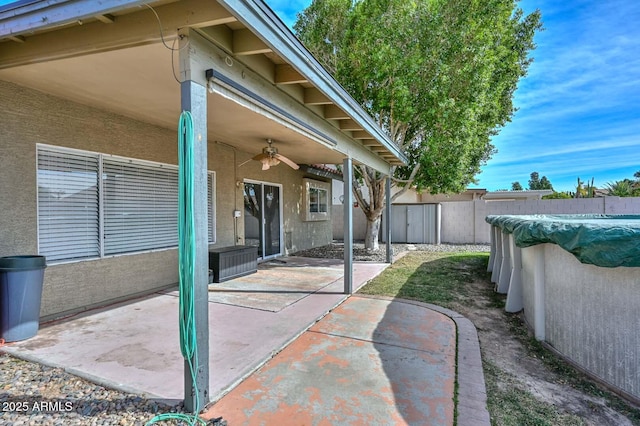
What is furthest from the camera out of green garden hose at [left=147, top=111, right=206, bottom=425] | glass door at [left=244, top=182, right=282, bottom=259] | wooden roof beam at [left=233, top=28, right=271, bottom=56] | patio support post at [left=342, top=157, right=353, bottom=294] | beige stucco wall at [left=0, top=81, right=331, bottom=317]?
glass door at [left=244, top=182, right=282, bottom=259]

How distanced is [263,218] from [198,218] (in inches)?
286

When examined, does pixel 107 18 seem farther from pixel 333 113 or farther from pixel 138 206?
pixel 138 206

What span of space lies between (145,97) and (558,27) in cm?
1376

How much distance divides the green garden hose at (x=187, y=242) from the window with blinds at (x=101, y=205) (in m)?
3.36

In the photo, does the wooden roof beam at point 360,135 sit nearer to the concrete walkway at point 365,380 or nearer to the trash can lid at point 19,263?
the concrete walkway at point 365,380

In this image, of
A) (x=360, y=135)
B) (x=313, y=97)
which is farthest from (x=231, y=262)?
(x=313, y=97)

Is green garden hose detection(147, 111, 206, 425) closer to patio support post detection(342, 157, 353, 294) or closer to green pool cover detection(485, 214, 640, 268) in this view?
green pool cover detection(485, 214, 640, 268)

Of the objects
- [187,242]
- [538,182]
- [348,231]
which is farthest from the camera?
[538,182]

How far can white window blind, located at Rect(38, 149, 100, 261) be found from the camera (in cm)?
448

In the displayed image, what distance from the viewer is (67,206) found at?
15.7 feet

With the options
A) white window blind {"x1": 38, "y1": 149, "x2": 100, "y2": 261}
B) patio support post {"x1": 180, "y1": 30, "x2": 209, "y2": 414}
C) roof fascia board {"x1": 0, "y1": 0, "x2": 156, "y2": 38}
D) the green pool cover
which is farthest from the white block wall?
roof fascia board {"x1": 0, "y1": 0, "x2": 156, "y2": 38}

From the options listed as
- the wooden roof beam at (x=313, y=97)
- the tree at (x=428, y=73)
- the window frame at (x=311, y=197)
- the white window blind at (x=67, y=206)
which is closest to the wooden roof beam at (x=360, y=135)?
the wooden roof beam at (x=313, y=97)

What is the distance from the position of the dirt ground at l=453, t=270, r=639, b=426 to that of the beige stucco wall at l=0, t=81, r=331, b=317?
5.46 metres

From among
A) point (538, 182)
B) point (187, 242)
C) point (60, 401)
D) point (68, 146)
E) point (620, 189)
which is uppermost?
point (538, 182)
